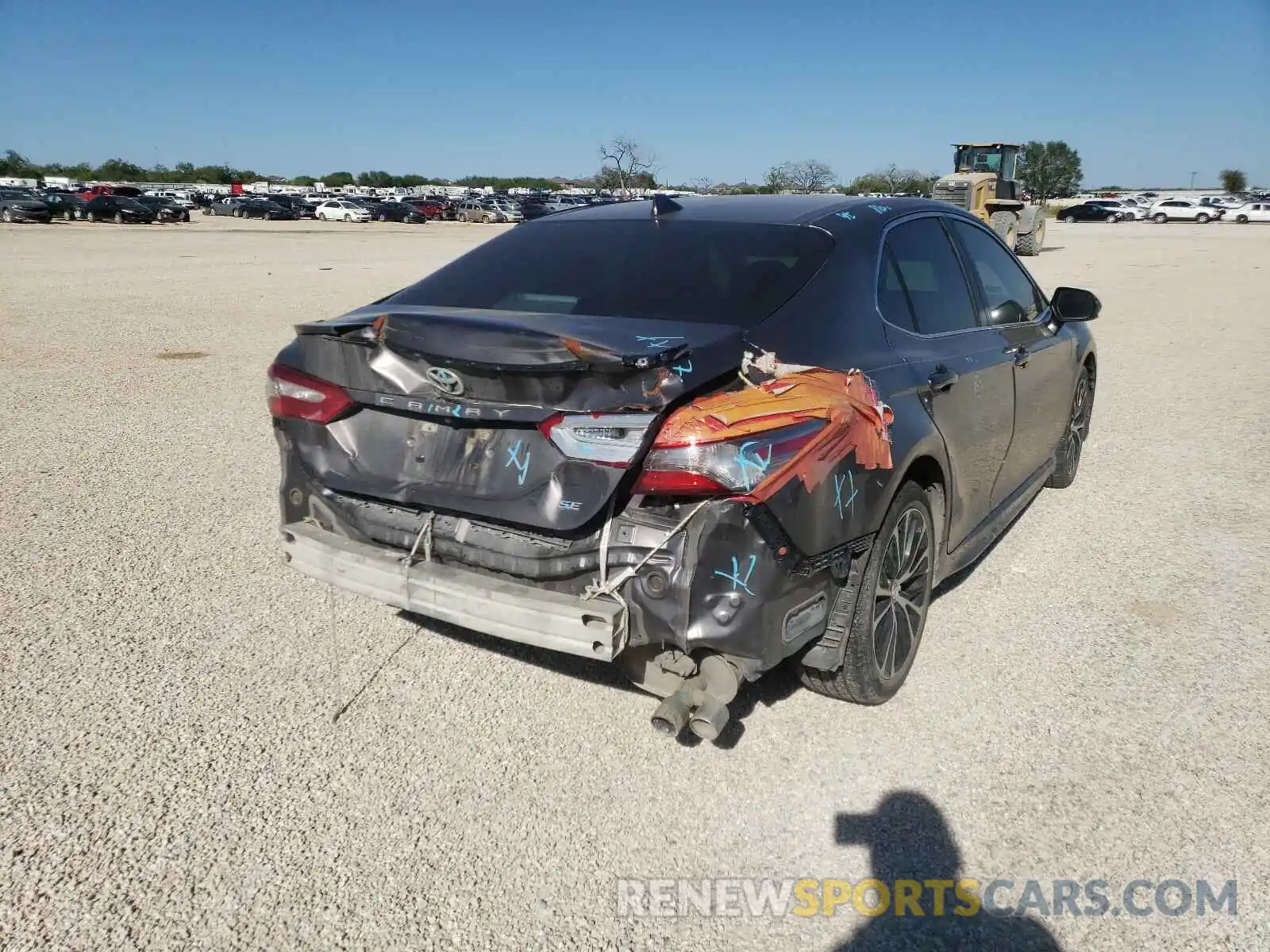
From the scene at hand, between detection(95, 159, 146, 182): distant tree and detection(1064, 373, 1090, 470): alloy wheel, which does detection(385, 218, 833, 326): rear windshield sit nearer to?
detection(1064, 373, 1090, 470): alloy wheel

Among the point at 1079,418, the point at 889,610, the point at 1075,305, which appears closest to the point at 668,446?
the point at 889,610

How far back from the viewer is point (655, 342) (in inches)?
103

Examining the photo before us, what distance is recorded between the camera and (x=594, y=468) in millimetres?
2541

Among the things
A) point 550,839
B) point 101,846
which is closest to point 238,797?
point 101,846

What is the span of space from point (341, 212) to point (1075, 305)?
190 feet

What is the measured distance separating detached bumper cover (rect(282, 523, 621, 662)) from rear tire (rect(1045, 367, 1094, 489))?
388 centimetres

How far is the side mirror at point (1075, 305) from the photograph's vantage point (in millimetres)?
4801

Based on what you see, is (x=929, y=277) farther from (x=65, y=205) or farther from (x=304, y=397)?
(x=65, y=205)

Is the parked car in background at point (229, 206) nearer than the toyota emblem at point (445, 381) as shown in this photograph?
No

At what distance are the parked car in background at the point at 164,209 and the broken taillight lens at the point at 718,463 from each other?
49543 millimetres

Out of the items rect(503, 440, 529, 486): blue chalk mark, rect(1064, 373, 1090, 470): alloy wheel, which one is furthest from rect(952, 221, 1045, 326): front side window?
rect(503, 440, 529, 486): blue chalk mark

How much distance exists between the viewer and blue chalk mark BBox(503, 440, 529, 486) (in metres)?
2.66

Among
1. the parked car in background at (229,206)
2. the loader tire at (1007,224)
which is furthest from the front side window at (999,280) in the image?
the parked car in background at (229,206)

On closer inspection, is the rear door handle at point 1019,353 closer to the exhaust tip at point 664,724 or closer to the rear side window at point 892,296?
the rear side window at point 892,296
